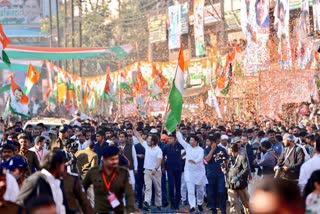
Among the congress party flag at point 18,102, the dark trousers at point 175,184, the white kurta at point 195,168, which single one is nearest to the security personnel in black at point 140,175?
the dark trousers at point 175,184

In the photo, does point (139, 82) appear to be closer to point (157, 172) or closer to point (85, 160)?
point (157, 172)

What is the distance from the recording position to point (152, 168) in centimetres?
2041

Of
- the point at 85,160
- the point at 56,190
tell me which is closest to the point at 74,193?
the point at 56,190

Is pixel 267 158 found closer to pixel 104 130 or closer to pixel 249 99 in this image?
pixel 104 130

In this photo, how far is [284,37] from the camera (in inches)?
1377

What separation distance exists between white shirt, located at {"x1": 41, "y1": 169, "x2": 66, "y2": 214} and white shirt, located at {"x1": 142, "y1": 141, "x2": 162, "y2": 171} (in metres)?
10.4

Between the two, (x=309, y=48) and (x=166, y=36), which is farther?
(x=166, y=36)

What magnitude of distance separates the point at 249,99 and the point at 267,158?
19429 millimetres

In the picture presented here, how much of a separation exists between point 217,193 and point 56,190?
10115 millimetres

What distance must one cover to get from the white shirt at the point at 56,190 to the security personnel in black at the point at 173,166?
1114 cm

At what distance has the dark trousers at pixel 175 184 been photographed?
68.9 ft

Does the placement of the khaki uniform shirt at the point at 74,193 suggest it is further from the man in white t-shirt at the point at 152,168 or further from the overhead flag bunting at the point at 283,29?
the overhead flag bunting at the point at 283,29

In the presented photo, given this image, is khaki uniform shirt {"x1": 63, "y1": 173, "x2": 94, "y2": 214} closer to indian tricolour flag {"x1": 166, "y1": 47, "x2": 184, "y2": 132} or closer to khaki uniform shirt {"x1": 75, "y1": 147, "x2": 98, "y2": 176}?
khaki uniform shirt {"x1": 75, "y1": 147, "x2": 98, "y2": 176}

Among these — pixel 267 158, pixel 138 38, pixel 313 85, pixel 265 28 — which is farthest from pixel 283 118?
pixel 138 38
